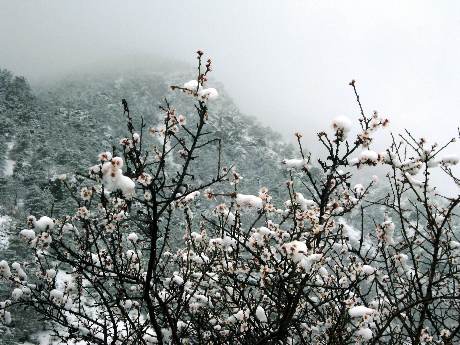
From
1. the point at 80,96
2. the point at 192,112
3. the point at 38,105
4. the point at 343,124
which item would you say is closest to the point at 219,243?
the point at 343,124

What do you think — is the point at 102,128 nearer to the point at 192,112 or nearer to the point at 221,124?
the point at 192,112

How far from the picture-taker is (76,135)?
4441 inches

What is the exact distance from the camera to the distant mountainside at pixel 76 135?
66.2 metres

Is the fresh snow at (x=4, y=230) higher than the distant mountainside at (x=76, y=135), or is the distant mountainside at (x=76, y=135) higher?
the distant mountainside at (x=76, y=135)

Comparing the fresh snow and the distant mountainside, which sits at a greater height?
the distant mountainside

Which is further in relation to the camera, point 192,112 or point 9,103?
point 192,112

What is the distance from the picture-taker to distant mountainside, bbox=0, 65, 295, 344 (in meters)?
66.2

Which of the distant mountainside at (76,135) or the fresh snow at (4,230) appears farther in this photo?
the distant mountainside at (76,135)

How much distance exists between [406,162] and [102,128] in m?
127

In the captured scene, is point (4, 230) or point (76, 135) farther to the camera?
point (76, 135)

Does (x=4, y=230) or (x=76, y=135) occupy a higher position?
(x=76, y=135)

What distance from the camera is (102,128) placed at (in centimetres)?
12344

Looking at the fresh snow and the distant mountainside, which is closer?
the fresh snow

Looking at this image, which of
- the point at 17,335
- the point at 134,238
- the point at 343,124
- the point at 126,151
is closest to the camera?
the point at 343,124
